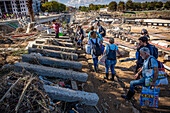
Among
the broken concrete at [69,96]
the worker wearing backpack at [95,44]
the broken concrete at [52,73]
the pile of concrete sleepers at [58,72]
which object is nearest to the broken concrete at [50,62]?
the pile of concrete sleepers at [58,72]

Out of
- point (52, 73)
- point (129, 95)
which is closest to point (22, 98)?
point (52, 73)

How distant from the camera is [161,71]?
2.81m

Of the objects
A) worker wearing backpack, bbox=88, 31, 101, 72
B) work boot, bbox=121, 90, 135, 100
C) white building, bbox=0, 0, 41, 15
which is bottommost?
work boot, bbox=121, 90, 135, 100

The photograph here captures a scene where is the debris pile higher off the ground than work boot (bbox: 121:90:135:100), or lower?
higher

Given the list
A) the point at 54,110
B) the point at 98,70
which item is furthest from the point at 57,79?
the point at 98,70

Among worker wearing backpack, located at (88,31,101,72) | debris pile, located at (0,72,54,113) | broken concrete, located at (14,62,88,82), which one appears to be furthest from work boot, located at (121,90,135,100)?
debris pile, located at (0,72,54,113)

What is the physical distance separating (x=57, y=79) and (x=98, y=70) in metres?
2.46

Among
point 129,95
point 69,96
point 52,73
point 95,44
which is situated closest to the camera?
point 69,96

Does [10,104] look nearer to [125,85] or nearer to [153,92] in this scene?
[153,92]

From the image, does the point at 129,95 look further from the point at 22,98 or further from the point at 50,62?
the point at 50,62

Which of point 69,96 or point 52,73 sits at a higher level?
point 52,73

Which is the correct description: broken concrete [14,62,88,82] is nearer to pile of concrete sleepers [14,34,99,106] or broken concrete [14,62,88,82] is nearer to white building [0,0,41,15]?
pile of concrete sleepers [14,34,99,106]

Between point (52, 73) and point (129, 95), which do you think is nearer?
point (129, 95)

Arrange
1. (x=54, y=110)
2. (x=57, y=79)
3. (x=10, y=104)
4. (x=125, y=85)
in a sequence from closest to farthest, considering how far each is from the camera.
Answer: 1. (x=10, y=104)
2. (x=54, y=110)
3. (x=57, y=79)
4. (x=125, y=85)
